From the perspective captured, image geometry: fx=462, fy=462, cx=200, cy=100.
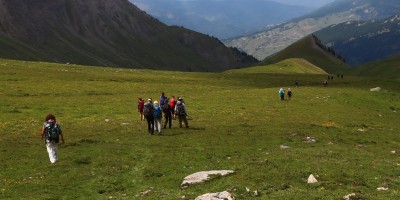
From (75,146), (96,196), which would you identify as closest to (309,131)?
(75,146)

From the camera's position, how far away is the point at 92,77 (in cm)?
9688

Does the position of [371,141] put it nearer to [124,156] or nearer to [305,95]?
[124,156]

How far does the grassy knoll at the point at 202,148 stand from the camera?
2458 centimetres

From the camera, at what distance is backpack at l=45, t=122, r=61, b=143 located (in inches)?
1168

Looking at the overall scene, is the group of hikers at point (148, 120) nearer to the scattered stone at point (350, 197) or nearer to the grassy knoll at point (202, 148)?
the grassy knoll at point (202, 148)

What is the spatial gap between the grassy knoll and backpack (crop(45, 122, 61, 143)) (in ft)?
5.89

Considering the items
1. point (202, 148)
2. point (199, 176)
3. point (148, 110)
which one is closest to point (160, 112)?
point (148, 110)

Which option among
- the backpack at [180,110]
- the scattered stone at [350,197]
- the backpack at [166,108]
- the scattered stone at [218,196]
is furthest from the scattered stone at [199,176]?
the backpack at [180,110]

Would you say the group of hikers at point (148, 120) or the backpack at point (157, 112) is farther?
the backpack at point (157, 112)

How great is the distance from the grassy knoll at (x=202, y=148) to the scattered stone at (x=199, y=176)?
0.66 meters

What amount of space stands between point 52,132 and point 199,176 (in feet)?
34.1

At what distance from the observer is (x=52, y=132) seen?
29.8 metres

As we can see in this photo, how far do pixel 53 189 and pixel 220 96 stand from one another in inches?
2008

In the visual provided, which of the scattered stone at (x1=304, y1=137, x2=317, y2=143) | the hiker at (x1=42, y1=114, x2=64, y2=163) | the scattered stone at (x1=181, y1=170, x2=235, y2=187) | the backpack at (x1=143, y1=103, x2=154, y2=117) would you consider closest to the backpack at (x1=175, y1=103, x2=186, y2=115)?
the backpack at (x1=143, y1=103, x2=154, y2=117)
